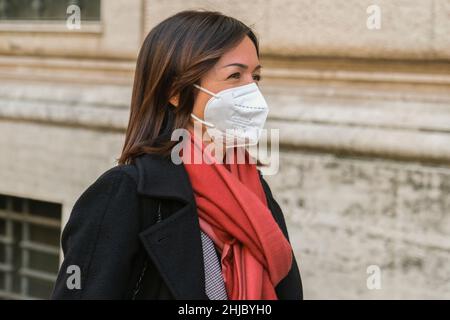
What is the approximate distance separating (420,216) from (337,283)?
696mm

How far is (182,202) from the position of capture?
7.13 feet

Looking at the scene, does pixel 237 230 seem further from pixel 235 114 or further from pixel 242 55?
pixel 242 55

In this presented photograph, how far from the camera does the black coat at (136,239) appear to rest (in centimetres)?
207

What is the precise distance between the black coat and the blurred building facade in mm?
2196

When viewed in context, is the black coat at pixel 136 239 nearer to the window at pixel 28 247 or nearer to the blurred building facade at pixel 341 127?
the blurred building facade at pixel 341 127

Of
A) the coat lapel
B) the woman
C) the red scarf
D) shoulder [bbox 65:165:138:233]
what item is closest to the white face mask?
the woman

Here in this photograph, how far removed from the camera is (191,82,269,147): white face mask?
2.35 metres

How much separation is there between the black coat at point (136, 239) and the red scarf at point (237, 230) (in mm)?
56

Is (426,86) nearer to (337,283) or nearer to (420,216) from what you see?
(420,216)

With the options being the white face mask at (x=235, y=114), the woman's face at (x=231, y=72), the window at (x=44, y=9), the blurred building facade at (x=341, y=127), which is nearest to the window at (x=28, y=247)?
the blurred building facade at (x=341, y=127)

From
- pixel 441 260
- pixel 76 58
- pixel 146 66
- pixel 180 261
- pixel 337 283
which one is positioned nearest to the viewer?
pixel 180 261

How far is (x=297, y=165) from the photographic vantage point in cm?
445

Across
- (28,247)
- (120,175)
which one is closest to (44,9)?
(28,247)
